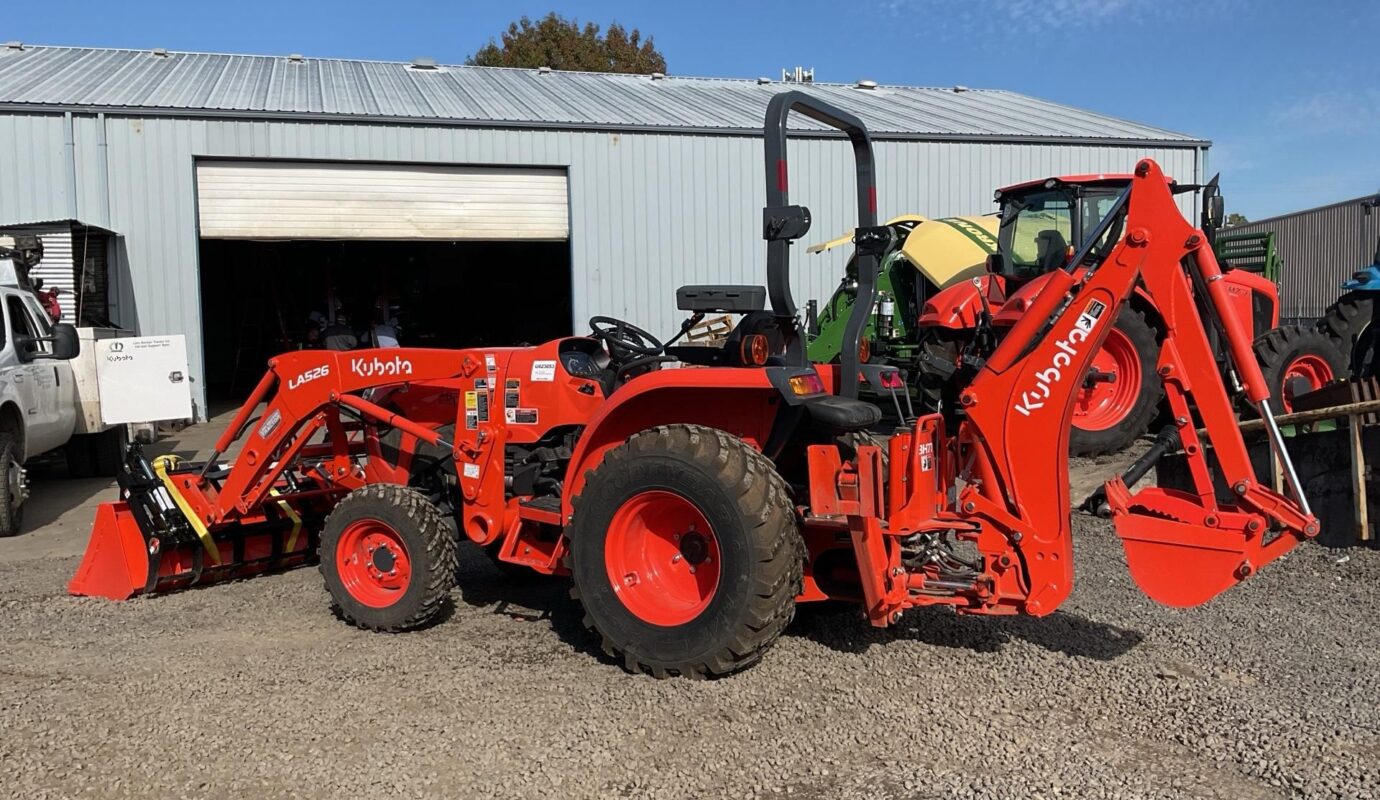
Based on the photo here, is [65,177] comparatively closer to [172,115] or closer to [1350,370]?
[172,115]

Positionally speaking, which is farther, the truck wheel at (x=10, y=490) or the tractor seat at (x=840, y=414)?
the truck wheel at (x=10, y=490)

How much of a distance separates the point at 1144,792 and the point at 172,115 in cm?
1348

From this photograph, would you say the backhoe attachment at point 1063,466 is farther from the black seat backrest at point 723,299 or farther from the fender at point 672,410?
the black seat backrest at point 723,299

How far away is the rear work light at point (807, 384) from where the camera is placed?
12.7 ft

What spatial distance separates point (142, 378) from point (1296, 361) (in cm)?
1022

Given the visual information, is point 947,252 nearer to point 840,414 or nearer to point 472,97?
point 840,414

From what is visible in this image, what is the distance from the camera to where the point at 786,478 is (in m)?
4.51

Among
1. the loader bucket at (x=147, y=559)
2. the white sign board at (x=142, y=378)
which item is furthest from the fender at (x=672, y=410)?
the white sign board at (x=142, y=378)

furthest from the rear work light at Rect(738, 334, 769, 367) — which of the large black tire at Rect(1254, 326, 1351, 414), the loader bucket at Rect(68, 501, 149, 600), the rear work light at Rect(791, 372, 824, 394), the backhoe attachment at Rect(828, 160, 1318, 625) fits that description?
the large black tire at Rect(1254, 326, 1351, 414)

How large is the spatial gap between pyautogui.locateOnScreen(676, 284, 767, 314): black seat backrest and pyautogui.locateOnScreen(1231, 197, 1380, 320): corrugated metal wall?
2298cm

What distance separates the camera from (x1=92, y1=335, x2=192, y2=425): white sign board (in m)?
9.78

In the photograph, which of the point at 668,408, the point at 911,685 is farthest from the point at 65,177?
the point at 911,685

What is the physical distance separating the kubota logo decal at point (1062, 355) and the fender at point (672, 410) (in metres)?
0.95

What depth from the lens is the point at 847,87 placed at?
2088 centimetres
